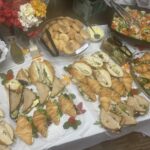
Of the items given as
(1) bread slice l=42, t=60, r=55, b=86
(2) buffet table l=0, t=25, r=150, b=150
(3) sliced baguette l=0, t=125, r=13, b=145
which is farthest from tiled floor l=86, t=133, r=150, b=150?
(3) sliced baguette l=0, t=125, r=13, b=145

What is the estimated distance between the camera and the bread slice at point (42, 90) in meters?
1.23

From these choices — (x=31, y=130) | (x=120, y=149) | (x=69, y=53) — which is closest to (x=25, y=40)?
(x=69, y=53)

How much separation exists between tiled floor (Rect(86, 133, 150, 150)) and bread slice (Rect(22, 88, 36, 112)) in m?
0.71

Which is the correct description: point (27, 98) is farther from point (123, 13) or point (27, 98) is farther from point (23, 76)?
point (123, 13)

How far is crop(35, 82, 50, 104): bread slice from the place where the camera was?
4.05 ft

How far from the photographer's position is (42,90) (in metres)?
1.25

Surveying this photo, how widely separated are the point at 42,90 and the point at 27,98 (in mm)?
66

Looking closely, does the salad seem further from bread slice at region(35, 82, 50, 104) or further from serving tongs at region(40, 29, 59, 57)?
bread slice at region(35, 82, 50, 104)

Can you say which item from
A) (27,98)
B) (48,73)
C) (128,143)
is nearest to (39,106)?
(27,98)

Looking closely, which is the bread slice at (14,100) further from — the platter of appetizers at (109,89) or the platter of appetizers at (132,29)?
the platter of appetizers at (132,29)

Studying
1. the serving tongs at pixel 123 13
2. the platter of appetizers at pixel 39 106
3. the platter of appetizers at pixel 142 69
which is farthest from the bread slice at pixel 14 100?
the serving tongs at pixel 123 13

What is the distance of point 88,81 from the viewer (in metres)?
1.35

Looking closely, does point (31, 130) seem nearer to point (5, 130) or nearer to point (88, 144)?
point (5, 130)

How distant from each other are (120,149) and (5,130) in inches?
36.5
